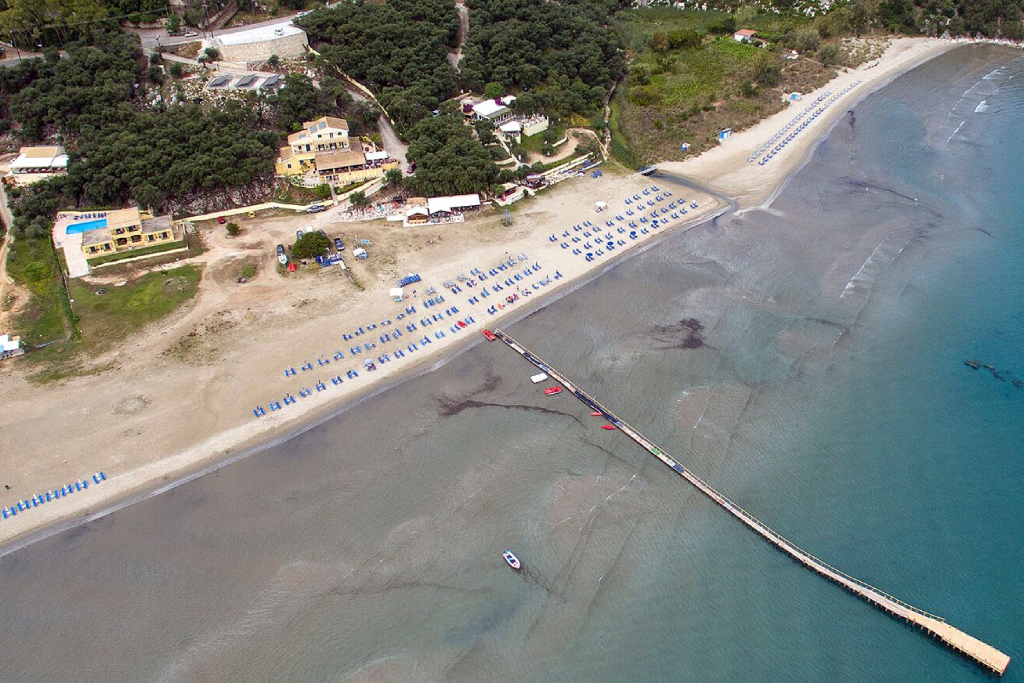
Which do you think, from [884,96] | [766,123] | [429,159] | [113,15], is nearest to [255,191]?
[429,159]

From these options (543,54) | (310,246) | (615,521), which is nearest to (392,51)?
(543,54)

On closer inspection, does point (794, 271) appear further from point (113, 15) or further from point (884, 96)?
point (113, 15)

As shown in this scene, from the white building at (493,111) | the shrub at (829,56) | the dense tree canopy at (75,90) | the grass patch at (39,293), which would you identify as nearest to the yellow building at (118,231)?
the grass patch at (39,293)

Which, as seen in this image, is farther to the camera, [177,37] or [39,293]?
[177,37]

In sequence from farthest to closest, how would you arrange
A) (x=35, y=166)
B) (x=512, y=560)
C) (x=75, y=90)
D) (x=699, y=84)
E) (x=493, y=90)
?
1. (x=699, y=84)
2. (x=493, y=90)
3. (x=75, y=90)
4. (x=35, y=166)
5. (x=512, y=560)

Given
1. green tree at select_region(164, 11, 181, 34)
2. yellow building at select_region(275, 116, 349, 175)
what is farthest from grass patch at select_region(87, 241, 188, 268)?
green tree at select_region(164, 11, 181, 34)

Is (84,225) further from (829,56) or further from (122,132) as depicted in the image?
(829,56)
